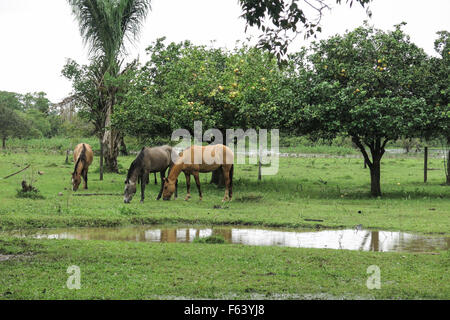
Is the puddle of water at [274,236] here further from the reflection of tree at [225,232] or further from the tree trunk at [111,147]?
the tree trunk at [111,147]

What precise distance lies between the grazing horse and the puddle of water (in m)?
4.05

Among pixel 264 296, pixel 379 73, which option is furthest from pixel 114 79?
pixel 264 296

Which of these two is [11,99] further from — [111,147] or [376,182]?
[376,182]

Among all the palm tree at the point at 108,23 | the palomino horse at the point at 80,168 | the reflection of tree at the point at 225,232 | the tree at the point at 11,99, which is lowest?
the reflection of tree at the point at 225,232

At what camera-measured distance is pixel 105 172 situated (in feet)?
85.6

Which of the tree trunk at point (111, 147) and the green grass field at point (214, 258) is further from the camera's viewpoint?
the tree trunk at point (111, 147)

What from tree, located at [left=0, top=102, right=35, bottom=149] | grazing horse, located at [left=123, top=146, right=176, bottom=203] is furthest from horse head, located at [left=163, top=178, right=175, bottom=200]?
tree, located at [left=0, top=102, right=35, bottom=149]

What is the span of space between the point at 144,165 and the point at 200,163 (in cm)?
194

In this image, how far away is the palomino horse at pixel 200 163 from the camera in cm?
1745

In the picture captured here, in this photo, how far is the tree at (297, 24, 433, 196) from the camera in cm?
1758

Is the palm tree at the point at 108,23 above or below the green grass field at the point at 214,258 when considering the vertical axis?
above

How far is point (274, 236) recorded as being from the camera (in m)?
11.7

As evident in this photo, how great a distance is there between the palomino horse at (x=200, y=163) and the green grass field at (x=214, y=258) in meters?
0.63

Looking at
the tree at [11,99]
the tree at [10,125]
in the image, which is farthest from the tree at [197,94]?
the tree at [11,99]
